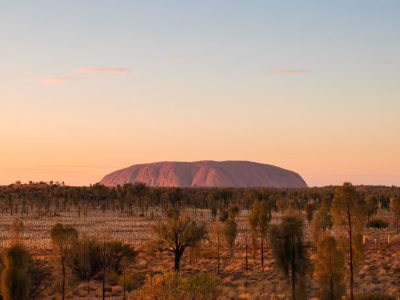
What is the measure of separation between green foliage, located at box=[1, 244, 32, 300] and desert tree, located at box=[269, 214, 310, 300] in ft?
53.5

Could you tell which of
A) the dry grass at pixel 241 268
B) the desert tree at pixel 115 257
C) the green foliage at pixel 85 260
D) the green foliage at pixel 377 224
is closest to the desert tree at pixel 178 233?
the dry grass at pixel 241 268

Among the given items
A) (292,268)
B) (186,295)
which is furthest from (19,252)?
(292,268)

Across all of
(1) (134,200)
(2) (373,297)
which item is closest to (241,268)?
(2) (373,297)

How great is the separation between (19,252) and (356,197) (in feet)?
76.9

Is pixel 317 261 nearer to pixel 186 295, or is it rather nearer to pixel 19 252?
pixel 186 295

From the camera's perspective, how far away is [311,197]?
16825 centimetres

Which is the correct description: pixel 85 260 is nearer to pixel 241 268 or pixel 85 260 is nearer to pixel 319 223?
pixel 241 268

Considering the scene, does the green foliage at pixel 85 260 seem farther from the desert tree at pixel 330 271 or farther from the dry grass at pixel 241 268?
the desert tree at pixel 330 271

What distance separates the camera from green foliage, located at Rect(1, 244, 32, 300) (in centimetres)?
3650

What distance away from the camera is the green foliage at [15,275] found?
120 ft

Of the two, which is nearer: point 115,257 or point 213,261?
point 115,257

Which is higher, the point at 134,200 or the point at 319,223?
the point at 134,200

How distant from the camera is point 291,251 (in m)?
39.5

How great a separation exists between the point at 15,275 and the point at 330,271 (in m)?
20.1
